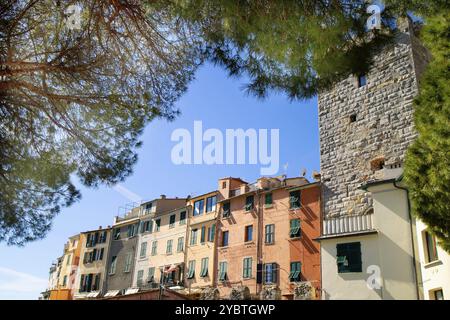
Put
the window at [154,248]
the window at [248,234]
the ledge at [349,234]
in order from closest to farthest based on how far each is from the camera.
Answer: the ledge at [349,234]
the window at [248,234]
the window at [154,248]

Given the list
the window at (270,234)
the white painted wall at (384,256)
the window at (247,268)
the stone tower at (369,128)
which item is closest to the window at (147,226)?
the window at (247,268)

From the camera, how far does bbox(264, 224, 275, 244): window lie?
27763 mm

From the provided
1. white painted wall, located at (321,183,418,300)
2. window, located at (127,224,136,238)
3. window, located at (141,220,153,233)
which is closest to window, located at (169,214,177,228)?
window, located at (141,220,153,233)

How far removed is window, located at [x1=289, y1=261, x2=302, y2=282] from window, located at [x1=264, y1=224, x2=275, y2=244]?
2.56 metres

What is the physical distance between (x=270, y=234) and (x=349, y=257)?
32.6ft

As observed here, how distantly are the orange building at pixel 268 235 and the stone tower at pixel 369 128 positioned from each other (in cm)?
338

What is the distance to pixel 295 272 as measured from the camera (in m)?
A: 25.2

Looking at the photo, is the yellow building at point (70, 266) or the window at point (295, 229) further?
the yellow building at point (70, 266)

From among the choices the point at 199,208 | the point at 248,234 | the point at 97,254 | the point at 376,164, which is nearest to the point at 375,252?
the point at 376,164

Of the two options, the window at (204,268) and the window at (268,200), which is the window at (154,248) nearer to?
the window at (204,268)

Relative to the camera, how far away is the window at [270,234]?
27.8 m

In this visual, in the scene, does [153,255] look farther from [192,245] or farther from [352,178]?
[352,178]

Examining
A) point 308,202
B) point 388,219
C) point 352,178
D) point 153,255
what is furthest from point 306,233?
point 153,255

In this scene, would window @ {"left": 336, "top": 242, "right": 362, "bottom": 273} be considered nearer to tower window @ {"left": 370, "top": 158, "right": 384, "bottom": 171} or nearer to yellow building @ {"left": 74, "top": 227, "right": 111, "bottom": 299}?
tower window @ {"left": 370, "top": 158, "right": 384, "bottom": 171}
